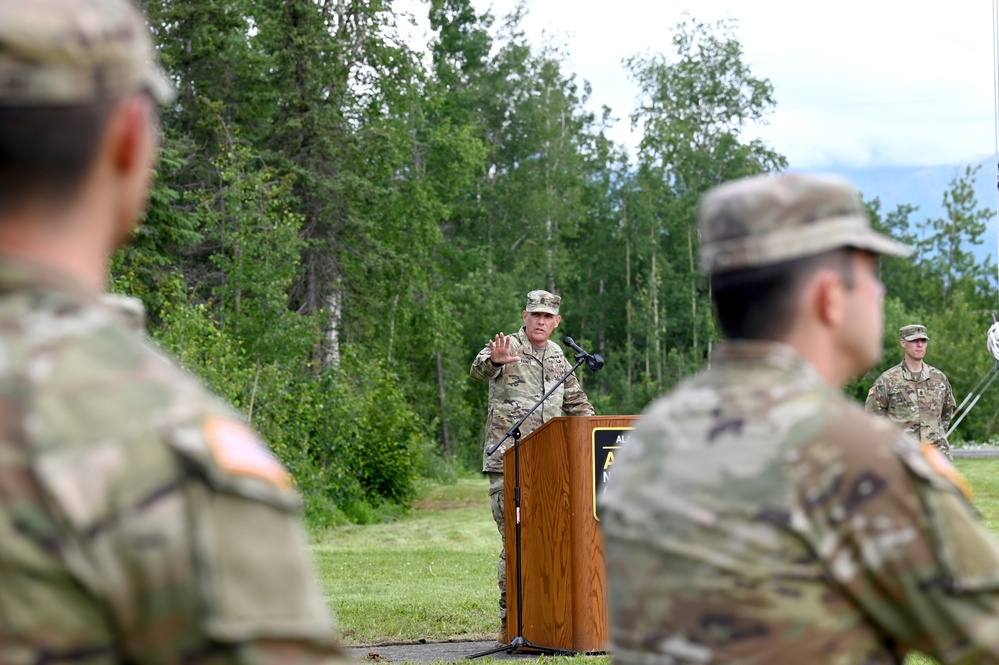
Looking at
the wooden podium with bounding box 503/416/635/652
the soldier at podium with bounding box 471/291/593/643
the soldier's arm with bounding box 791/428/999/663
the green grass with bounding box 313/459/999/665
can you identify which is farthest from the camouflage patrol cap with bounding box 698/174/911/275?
the soldier at podium with bounding box 471/291/593/643

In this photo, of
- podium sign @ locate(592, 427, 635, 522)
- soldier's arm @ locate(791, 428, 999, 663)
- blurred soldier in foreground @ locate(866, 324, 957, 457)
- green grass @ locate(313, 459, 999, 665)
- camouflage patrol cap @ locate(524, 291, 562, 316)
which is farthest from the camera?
blurred soldier in foreground @ locate(866, 324, 957, 457)

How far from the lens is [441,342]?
34812mm

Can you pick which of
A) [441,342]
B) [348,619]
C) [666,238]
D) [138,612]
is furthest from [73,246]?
[666,238]

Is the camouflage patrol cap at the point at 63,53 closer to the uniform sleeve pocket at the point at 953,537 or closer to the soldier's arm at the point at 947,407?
the uniform sleeve pocket at the point at 953,537

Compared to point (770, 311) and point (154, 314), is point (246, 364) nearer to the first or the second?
point (154, 314)

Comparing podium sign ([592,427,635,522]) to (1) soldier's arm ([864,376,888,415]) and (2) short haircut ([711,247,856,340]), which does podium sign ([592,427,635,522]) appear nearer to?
(2) short haircut ([711,247,856,340])

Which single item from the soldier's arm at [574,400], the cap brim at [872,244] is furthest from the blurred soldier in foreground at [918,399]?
the cap brim at [872,244]

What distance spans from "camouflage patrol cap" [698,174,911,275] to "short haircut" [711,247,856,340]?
1cm

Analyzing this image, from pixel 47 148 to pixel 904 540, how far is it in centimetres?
126

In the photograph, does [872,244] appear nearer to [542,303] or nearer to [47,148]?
[47,148]

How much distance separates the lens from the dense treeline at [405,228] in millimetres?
20562

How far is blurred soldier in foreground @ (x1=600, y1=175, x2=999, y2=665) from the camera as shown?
197cm

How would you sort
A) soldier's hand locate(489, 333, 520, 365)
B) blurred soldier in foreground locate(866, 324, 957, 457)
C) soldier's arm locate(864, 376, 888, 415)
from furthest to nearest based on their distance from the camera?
soldier's arm locate(864, 376, 888, 415) → blurred soldier in foreground locate(866, 324, 957, 457) → soldier's hand locate(489, 333, 520, 365)

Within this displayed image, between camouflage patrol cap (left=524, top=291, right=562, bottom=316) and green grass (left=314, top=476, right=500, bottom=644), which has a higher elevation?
camouflage patrol cap (left=524, top=291, right=562, bottom=316)
